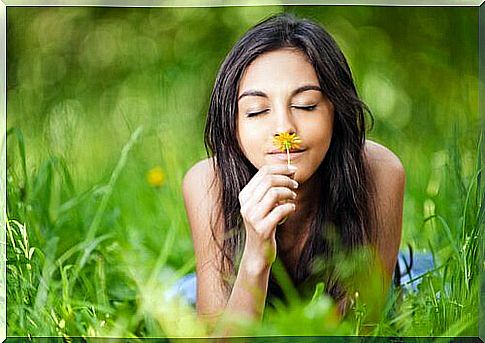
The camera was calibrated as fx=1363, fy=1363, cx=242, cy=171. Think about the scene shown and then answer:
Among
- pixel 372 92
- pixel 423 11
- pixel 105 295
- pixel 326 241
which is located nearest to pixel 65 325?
pixel 105 295

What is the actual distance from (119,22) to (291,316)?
78cm

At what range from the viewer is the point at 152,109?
3.13 m

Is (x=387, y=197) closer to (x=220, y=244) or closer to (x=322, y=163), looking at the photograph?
(x=322, y=163)

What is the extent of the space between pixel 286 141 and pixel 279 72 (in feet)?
0.51

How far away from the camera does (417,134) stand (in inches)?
124

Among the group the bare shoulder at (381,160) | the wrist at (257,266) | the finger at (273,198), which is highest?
the bare shoulder at (381,160)

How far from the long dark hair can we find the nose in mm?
101

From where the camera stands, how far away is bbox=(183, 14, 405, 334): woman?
3.07 m

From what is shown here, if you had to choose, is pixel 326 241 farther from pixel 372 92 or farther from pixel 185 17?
pixel 185 17

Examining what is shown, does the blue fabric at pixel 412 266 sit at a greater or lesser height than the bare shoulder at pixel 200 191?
lesser

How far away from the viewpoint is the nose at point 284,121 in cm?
305

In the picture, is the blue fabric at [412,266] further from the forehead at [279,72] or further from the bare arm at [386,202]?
the forehead at [279,72]

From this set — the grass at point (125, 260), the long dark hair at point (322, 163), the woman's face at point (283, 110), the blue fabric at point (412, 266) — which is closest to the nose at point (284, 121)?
the woman's face at point (283, 110)

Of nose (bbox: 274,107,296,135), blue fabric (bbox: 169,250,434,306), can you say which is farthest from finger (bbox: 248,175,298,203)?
blue fabric (bbox: 169,250,434,306)
